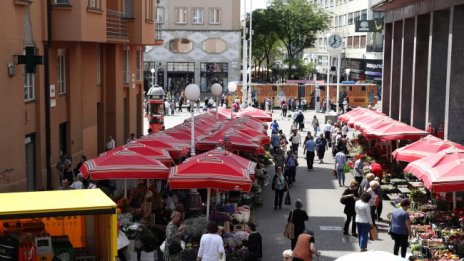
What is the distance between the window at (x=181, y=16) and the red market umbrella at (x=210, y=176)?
63.9m

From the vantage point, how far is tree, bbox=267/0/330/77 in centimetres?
9012

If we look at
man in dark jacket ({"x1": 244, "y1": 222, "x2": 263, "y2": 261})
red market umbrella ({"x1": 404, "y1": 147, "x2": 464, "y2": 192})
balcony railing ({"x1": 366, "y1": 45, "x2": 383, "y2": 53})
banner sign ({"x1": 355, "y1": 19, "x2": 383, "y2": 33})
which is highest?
banner sign ({"x1": 355, "y1": 19, "x2": 383, "y2": 33})

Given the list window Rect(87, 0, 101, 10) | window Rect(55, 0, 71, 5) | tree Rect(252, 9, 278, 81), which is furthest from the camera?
tree Rect(252, 9, 278, 81)

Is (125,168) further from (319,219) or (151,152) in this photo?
(319,219)

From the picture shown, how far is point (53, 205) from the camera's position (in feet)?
Answer: 36.3

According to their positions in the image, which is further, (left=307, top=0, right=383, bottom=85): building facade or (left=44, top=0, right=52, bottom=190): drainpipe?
(left=307, top=0, right=383, bottom=85): building facade

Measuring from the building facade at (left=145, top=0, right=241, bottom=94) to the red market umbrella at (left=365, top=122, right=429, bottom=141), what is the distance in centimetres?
5170

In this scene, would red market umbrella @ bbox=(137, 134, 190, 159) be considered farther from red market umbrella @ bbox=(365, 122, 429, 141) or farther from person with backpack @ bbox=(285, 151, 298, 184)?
red market umbrella @ bbox=(365, 122, 429, 141)

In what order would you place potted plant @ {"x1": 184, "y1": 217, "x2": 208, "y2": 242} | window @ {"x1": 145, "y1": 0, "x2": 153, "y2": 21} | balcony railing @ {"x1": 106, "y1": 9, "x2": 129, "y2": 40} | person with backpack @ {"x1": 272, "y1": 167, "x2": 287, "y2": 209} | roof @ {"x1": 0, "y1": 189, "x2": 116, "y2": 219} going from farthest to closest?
window @ {"x1": 145, "y1": 0, "x2": 153, "y2": 21} < balcony railing @ {"x1": 106, "y1": 9, "x2": 129, "y2": 40} < person with backpack @ {"x1": 272, "y1": 167, "x2": 287, "y2": 209} < potted plant @ {"x1": 184, "y1": 217, "x2": 208, "y2": 242} < roof @ {"x1": 0, "y1": 189, "x2": 116, "y2": 219}

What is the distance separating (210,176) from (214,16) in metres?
63.7

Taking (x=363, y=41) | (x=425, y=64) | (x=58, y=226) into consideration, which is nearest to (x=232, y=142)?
(x=425, y=64)

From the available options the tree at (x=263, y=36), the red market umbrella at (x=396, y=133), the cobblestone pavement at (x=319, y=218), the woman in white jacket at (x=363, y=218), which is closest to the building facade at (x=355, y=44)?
the tree at (x=263, y=36)

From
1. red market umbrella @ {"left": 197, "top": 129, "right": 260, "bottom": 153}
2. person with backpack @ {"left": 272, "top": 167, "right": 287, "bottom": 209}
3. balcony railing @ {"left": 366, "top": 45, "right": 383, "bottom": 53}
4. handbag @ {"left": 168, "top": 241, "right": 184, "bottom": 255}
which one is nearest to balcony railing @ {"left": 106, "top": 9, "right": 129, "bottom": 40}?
red market umbrella @ {"left": 197, "top": 129, "right": 260, "bottom": 153}

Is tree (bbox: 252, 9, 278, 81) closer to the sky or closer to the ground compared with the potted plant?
closer to the sky
